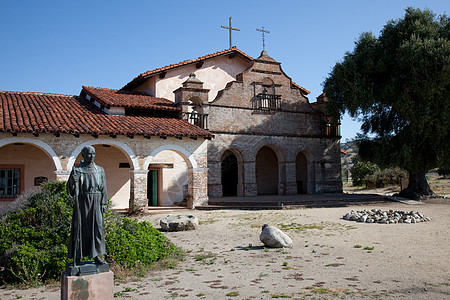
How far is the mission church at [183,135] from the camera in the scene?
1642cm

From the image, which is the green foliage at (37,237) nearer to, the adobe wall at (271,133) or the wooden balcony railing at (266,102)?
the adobe wall at (271,133)

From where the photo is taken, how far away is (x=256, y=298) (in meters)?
5.78

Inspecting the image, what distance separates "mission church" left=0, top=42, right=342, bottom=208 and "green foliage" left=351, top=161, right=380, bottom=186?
36.6ft

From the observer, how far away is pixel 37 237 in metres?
7.73

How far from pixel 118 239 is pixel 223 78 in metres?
18.7

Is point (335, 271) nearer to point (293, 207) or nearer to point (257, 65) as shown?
point (293, 207)

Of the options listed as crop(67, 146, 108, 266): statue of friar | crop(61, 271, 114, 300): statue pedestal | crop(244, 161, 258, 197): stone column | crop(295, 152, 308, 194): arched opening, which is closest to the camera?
crop(61, 271, 114, 300): statue pedestal

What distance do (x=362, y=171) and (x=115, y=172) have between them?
81.7 feet

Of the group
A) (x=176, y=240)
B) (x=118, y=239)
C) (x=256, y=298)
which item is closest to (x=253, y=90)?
(x=176, y=240)

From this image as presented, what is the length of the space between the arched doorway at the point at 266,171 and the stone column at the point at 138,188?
10364 millimetres

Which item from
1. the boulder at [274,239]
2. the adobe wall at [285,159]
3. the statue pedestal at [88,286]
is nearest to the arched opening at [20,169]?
the adobe wall at [285,159]

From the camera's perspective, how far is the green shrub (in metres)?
7.14

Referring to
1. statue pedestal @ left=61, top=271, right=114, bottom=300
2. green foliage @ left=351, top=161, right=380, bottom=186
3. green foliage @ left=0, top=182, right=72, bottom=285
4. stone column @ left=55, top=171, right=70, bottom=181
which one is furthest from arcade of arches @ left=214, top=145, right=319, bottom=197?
statue pedestal @ left=61, top=271, right=114, bottom=300

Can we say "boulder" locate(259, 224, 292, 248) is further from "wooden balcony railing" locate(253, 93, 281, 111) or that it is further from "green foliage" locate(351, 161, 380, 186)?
"green foliage" locate(351, 161, 380, 186)
